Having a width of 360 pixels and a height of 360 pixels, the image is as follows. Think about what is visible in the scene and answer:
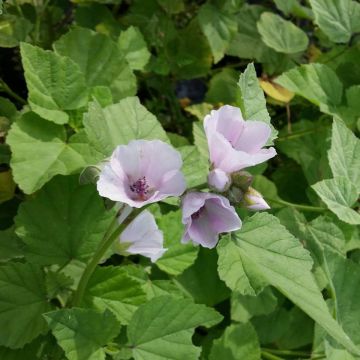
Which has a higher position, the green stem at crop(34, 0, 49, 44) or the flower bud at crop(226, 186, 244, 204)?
the flower bud at crop(226, 186, 244, 204)

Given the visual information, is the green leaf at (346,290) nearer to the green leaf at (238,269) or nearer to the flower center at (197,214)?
the green leaf at (238,269)

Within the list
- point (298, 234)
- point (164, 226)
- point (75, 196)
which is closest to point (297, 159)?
point (298, 234)

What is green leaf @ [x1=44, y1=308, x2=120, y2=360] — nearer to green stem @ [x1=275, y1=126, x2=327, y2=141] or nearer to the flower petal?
the flower petal

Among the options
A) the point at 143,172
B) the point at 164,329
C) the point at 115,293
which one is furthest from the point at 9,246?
the point at 143,172

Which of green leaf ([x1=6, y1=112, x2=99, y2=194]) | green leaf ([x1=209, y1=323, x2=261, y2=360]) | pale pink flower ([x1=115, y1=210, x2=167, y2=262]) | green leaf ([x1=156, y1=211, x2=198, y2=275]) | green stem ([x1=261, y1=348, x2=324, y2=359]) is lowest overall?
green stem ([x1=261, y1=348, x2=324, y2=359])

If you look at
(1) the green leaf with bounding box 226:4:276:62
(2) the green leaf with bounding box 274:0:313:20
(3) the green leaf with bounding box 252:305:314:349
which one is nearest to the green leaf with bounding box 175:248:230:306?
(3) the green leaf with bounding box 252:305:314:349

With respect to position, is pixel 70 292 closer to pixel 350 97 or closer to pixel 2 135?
pixel 2 135
